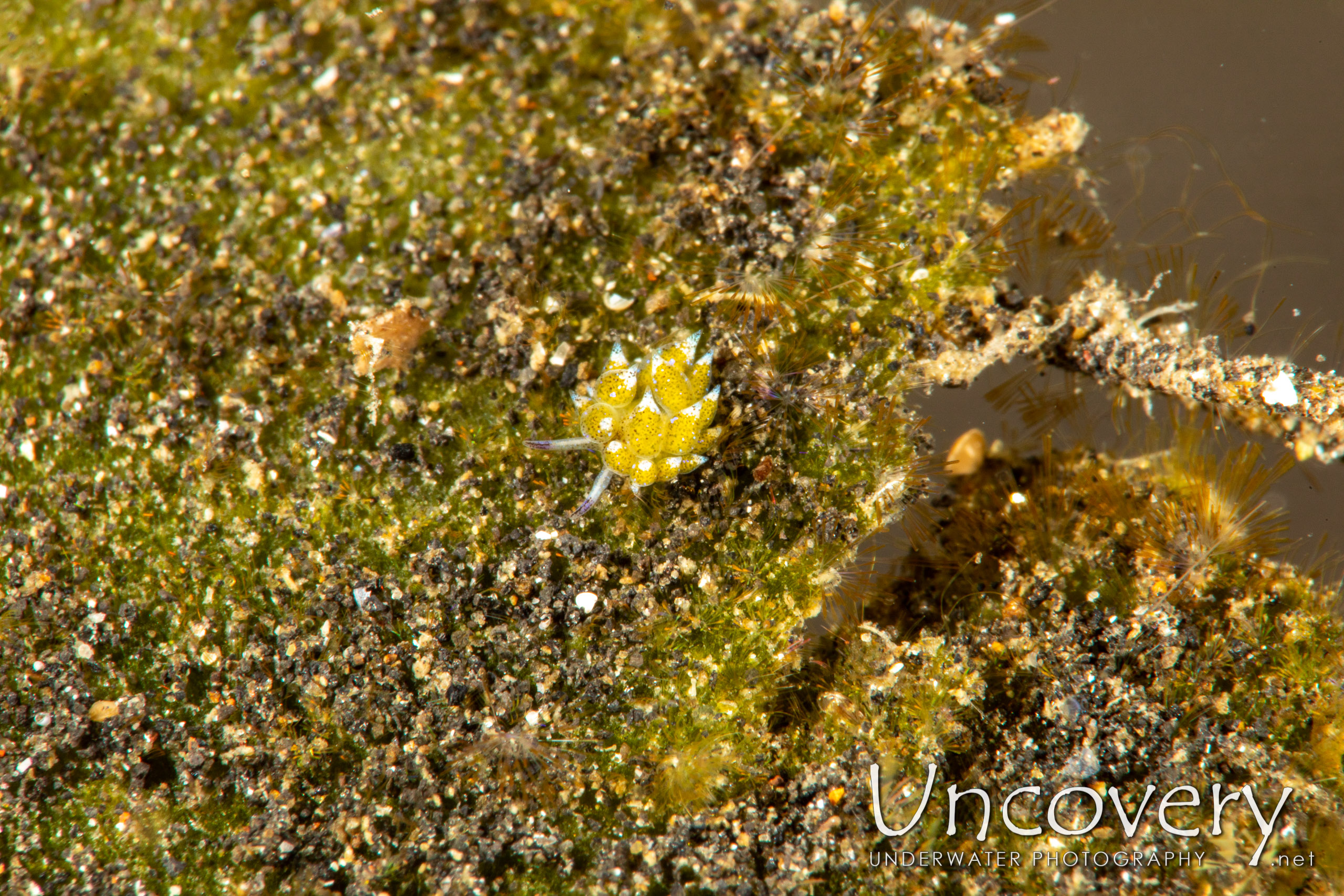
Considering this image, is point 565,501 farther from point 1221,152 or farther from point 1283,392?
point 1221,152

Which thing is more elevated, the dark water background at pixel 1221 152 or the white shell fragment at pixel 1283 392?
the dark water background at pixel 1221 152

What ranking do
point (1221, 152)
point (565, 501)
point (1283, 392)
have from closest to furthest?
point (1283, 392), point (565, 501), point (1221, 152)

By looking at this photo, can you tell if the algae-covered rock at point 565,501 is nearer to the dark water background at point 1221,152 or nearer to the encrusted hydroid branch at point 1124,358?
the encrusted hydroid branch at point 1124,358

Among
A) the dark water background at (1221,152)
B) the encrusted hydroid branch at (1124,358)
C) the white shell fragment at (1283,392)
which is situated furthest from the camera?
the dark water background at (1221,152)

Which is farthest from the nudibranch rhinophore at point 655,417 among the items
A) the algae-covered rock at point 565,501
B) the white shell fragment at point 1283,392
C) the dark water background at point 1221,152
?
the white shell fragment at point 1283,392

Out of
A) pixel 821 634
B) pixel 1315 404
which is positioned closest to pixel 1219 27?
pixel 1315 404

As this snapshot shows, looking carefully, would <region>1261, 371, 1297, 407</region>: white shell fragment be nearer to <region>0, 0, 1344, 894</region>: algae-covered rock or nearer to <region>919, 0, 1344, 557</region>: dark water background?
<region>0, 0, 1344, 894</region>: algae-covered rock

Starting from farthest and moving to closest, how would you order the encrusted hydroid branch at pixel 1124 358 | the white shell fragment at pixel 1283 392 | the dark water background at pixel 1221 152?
the dark water background at pixel 1221 152 → the encrusted hydroid branch at pixel 1124 358 → the white shell fragment at pixel 1283 392

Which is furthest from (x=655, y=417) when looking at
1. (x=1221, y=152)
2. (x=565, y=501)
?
(x=1221, y=152)

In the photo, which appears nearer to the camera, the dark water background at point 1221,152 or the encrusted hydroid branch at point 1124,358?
the encrusted hydroid branch at point 1124,358
